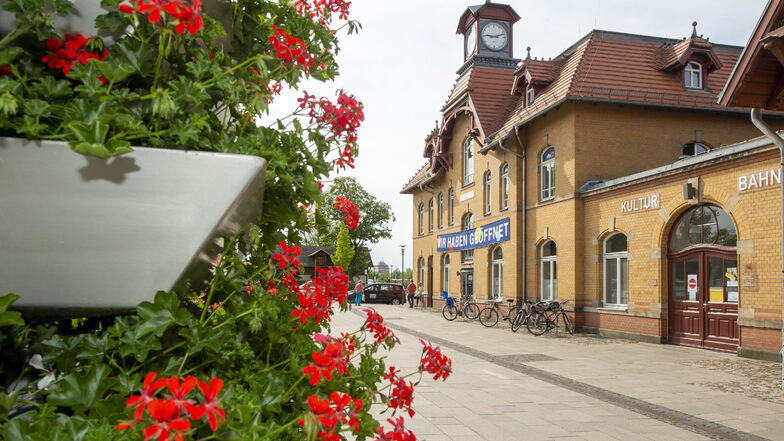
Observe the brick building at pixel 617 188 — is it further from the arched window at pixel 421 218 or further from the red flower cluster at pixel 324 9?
the red flower cluster at pixel 324 9

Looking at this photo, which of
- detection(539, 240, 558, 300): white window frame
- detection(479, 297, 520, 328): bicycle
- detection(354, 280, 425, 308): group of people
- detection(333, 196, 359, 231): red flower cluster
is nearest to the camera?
detection(333, 196, 359, 231): red flower cluster

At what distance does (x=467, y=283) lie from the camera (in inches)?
1046

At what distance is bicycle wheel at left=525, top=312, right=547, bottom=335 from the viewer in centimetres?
1700

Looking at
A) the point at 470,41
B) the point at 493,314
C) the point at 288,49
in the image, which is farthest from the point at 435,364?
the point at 470,41

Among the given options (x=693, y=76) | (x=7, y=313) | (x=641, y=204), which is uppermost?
(x=693, y=76)

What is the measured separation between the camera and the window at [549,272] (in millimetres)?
19297

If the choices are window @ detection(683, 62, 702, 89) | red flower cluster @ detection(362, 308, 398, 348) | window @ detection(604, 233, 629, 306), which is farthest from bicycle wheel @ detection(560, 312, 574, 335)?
red flower cluster @ detection(362, 308, 398, 348)

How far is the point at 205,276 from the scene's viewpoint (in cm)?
132

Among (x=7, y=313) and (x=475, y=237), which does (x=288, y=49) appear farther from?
(x=475, y=237)

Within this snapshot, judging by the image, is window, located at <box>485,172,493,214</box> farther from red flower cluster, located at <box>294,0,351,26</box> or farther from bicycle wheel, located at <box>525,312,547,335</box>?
red flower cluster, located at <box>294,0,351,26</box>

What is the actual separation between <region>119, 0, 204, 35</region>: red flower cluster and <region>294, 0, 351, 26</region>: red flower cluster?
2.92ft

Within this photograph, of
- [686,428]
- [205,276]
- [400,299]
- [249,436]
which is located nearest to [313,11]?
[205,276]

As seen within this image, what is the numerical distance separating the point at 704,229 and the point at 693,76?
777 cm

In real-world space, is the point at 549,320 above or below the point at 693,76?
below
